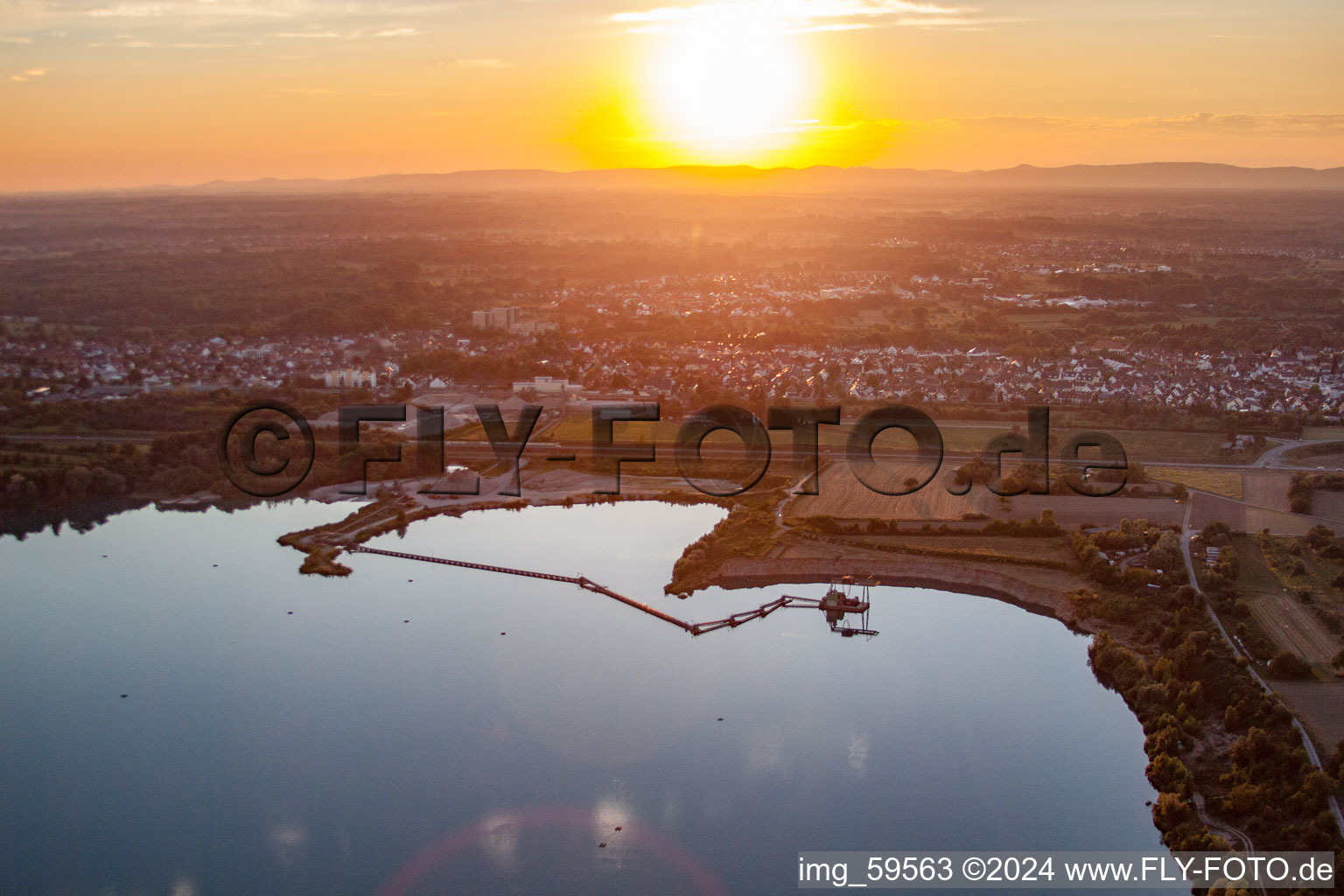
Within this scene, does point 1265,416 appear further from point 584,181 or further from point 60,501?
point 584,181

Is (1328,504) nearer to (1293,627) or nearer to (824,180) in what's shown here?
(1293,627)

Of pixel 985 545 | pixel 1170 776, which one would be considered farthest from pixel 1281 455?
pixel 1170 776

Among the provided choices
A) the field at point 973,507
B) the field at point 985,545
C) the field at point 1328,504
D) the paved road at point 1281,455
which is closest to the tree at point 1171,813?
the field at point 985,545

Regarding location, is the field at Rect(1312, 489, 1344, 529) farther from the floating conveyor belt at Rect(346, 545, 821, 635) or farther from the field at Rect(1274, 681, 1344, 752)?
the floating conveyor belt at Rect(346, 545, 821, 635)

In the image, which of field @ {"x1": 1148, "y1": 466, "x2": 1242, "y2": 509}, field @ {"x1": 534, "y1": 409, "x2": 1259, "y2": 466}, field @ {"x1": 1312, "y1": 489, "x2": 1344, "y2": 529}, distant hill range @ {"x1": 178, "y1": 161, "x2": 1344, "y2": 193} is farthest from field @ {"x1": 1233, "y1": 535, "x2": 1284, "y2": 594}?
distant hill range @ {"x1": 178, "y1": 161, "x2": 1344, "y2": 193}

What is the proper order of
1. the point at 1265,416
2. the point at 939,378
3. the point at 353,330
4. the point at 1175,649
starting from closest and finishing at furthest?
the point at 1175,649, the point at 1265,416, the point at 939,378, the point at 353,330

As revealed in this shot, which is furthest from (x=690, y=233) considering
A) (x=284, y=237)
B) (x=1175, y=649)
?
(x=1175, y=649)
